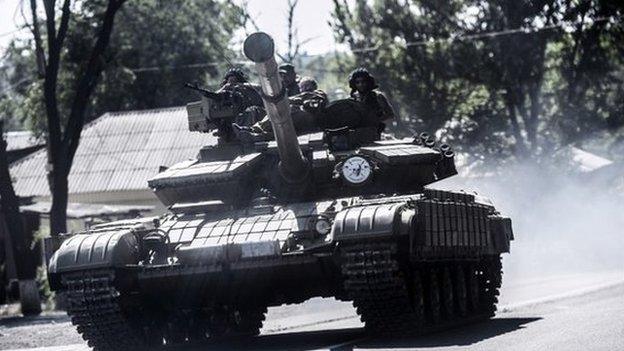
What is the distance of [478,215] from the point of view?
19656 mm

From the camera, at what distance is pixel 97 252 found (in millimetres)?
16500

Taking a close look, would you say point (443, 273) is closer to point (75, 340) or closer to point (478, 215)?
point (478, 215)

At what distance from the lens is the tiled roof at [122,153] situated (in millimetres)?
49688

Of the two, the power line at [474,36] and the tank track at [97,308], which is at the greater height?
the power line at [474,36]

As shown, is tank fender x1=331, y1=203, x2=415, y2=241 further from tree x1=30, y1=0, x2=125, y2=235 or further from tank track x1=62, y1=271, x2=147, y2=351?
tree x1=30, y1=0, x2=125, y2=235

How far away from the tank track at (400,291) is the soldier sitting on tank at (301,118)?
8.06 ft

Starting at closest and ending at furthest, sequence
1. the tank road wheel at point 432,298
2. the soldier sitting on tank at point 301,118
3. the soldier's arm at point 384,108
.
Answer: the tank road wheel at point 432,298, the soldier sitting on tank at point 301,118, the soldier's arm at point 384,108

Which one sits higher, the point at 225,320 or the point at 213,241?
the point at 213,241

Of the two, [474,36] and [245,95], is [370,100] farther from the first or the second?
[474,36]

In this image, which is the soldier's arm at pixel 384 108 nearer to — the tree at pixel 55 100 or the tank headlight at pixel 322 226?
the tank headlight at pixel 322 226

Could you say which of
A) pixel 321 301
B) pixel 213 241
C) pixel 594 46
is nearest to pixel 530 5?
pixel 594 46

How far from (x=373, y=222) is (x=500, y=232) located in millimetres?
5609

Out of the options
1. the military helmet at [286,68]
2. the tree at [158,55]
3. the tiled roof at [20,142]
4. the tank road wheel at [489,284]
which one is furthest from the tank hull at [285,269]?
the tiled roof at [20,142]

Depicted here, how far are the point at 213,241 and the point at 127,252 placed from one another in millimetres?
924
